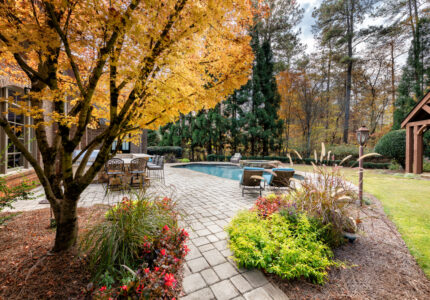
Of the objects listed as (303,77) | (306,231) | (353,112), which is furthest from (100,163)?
(353,112)

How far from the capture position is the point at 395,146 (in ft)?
35.7

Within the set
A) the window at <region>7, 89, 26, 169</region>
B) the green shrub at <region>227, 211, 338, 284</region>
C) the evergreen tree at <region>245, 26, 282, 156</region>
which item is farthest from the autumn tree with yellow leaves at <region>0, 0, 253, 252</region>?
the evergreen tree at <region>245, 26, 282, 156</region>

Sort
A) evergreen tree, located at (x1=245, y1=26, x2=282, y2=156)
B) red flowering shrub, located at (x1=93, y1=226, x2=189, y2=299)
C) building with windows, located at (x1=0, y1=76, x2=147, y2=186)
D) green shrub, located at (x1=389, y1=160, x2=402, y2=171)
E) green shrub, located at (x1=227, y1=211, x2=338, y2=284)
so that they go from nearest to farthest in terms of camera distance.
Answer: red flowering shrub, located at (x1=93, y1=226, x2=189, y2=299)
green shrub, located at (x1=227, y1=211, x2=338, y2=284)
building with windows, located at (x1=0, y1=76, x2=147, y2=186)
green shrub, located at (x1=389, y1=160, x2=402, y2=171)
evergreen tree, located at (x1=245, y1=26, x2=282, y2=156)

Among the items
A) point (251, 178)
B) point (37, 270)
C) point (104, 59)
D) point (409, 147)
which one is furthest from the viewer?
point (409, 147)

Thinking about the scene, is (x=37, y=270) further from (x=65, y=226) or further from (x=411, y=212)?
(x=411, y=212)

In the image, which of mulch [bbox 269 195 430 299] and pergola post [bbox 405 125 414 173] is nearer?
mulch [bbox 269 195 430 299]

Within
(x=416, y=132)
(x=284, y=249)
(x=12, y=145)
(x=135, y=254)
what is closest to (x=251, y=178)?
(x=284, y=249)

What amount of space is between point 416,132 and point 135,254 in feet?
42.7

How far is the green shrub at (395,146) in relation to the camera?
10.7 metres

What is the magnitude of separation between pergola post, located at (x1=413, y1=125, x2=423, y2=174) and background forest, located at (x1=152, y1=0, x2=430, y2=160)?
625 cm

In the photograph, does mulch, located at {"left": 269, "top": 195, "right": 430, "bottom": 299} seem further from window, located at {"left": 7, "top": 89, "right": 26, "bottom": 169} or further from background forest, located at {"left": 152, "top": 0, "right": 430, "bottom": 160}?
background forest, located at {"left": 152, "top": 0, "right": 430, "bottom": 160}

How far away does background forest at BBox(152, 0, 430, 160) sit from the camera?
15.9 m

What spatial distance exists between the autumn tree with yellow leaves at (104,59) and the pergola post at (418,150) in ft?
38.3

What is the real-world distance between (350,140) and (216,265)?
74.1 feet
